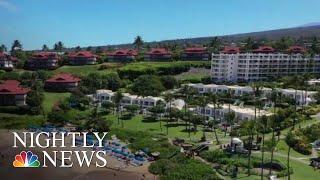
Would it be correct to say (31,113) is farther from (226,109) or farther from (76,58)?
(76,58)

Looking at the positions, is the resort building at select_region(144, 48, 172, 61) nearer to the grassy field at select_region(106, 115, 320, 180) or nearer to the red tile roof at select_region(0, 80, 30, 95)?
the red tile roof at select_region(0, 80, 30, 95)

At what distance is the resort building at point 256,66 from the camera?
10925 centimetres

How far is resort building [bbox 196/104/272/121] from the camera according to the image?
72375 millimetres

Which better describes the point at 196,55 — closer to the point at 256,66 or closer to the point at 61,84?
the point at 256,66

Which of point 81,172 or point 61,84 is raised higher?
point 61,84

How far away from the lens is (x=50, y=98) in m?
91.1

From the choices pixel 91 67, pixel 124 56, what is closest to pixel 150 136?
pixel 91 67

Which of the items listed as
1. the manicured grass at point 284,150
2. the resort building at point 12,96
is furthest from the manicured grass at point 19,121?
the manicured grass at point 284,150

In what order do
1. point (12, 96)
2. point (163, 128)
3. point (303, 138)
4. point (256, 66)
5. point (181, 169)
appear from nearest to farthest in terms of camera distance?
point (181, 169), point (303, 138), point (163, 128), point (12, 96), point (256, 66)

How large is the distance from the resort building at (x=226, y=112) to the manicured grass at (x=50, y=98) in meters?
24.6

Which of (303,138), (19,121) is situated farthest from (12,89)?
(303,138)

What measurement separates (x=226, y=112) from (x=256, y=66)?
37.4 metres

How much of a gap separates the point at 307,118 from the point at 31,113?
4136 cm

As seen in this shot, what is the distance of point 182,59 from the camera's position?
134 meters
